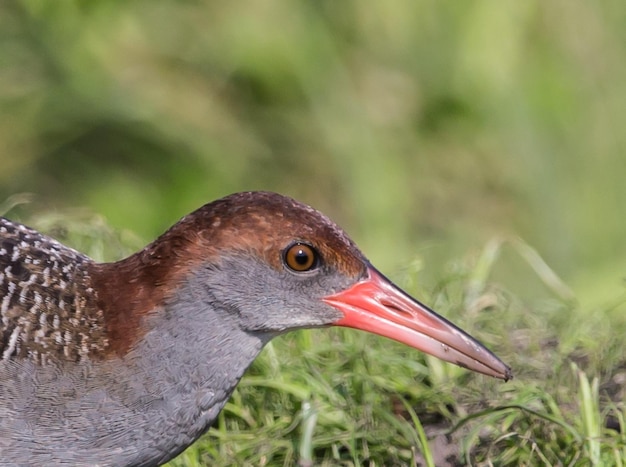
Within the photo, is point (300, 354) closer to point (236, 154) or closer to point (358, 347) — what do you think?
point (358, 347)

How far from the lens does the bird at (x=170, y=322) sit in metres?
3.78

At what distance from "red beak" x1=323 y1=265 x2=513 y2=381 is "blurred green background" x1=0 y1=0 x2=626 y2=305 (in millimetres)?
3686

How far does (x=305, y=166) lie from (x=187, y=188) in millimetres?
918

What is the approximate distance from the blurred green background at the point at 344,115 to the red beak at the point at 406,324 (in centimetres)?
369

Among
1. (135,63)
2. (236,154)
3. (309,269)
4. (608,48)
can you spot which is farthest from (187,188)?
(309,269)

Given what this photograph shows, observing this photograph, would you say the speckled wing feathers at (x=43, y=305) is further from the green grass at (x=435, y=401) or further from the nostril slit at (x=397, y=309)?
the nostril slit at (x=397, y=309)

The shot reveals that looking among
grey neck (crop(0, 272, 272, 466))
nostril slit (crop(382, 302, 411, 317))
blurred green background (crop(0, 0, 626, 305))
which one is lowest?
grey neck (crop(0, 272, 272, 466))

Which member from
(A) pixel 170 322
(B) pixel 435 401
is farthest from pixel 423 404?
(A) pixel 170 322

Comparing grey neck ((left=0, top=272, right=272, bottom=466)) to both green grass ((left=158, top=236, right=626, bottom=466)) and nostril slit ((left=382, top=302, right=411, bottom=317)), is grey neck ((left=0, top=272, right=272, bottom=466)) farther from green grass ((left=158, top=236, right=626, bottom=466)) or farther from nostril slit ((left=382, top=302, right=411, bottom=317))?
green grass ((left=158, top=236, right=626, bottom=466))

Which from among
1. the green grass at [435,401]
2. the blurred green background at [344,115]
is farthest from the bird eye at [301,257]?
the blurred green background at [344,115]

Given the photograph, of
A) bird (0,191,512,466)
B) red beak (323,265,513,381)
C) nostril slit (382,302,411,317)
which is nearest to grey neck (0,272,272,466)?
bird (0,191,512,466)

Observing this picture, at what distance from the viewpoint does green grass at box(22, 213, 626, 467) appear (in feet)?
14.6

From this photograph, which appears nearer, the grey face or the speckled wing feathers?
the speckled wing feathers

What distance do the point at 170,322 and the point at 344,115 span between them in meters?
4.56
